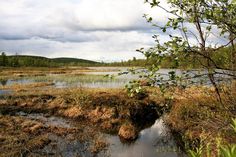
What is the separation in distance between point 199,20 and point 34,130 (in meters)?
18.3

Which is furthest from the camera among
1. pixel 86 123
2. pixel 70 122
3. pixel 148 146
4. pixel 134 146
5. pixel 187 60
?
pixel 70 122

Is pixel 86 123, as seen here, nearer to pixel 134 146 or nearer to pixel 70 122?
pixel 70 122

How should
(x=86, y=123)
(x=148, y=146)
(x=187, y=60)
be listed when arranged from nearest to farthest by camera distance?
(x=187, y=60), (x=148, y=146), (x=86, y=123)

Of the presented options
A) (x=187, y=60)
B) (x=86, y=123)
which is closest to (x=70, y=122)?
(x=86, y=123)

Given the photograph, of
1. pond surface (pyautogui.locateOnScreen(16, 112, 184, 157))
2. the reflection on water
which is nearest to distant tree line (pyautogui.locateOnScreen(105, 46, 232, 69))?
pond surface (pyautogui.locateOnScreen(16, 112, 184, 157))

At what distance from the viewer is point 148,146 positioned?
19594mm

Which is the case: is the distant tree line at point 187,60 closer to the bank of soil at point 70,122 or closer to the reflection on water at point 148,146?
the bank of soil at point 70,122

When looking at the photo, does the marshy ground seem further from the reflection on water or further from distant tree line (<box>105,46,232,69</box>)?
distant tree line (<box>105,46,232,69</box>)

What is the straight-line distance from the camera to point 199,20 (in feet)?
18.8

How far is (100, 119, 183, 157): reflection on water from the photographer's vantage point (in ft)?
58.9

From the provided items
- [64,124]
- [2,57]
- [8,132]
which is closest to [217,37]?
[8,132]

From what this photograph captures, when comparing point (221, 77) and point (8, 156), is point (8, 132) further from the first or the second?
point (221, 77)

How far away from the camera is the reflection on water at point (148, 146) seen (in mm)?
17953

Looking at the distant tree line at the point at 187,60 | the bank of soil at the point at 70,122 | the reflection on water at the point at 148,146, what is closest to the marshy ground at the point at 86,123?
the bank of soil at the point at 70,122
